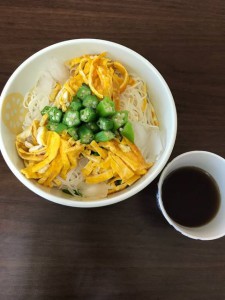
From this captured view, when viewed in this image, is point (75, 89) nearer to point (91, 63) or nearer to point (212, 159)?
point (91, 63)

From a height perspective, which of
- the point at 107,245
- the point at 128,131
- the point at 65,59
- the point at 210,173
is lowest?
the point at 107,245

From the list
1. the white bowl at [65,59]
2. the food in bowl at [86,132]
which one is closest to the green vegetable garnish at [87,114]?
the food in bowl at [86,132]

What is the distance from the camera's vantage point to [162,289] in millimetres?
922

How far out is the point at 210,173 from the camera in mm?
958

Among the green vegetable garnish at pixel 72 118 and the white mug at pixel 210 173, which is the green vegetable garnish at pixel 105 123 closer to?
the green vegetable garnish at pixel 72 118

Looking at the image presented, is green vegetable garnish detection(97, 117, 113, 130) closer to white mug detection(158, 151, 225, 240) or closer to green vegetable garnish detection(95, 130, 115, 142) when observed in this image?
green vegetable garnish detection(95, 130, 115, 142)

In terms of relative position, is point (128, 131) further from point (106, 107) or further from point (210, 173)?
point (210, 173)

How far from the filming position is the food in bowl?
0.87 m

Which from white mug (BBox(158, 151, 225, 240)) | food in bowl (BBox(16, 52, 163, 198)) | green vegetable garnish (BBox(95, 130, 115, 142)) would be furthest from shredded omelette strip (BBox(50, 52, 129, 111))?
white mug (BBox(158, 151, 225, 240))

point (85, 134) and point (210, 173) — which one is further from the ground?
point (85, 134)

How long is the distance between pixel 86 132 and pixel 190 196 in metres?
0.36

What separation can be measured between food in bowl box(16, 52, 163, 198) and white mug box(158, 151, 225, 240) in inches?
2.5

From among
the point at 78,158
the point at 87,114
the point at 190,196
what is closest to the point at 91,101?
the point at 87,114

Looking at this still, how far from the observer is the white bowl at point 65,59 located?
2.72 ft
